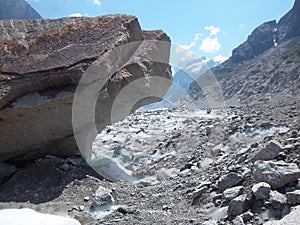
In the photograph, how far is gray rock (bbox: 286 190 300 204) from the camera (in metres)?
4.98

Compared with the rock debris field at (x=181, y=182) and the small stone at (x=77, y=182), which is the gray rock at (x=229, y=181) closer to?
the rock debris field at (x=181, y=182)

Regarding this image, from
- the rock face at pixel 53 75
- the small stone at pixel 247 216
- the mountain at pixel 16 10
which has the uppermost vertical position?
the mountain at pixel 16 10

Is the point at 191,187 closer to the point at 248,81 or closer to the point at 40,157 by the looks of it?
the point at 40,157

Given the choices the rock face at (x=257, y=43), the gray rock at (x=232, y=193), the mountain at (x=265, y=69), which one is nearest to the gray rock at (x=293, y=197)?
the gray rock at (x=232, y=193)

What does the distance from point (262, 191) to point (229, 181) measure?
112cm

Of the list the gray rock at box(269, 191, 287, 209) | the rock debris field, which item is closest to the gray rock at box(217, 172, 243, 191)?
the rock debris field

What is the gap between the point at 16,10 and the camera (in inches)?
4776

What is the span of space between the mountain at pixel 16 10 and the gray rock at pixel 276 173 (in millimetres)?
117078

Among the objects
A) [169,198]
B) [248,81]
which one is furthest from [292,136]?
[248,81]

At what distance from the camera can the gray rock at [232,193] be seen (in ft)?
19.3

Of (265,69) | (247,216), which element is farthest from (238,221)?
(265,69)

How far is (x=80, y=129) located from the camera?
9.96 metres

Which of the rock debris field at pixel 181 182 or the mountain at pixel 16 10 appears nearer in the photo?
the rock debris field at pixel 181 182

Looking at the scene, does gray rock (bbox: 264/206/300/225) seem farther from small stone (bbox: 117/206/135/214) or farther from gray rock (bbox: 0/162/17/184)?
gray rock (bbox: 0/162/17/184)
